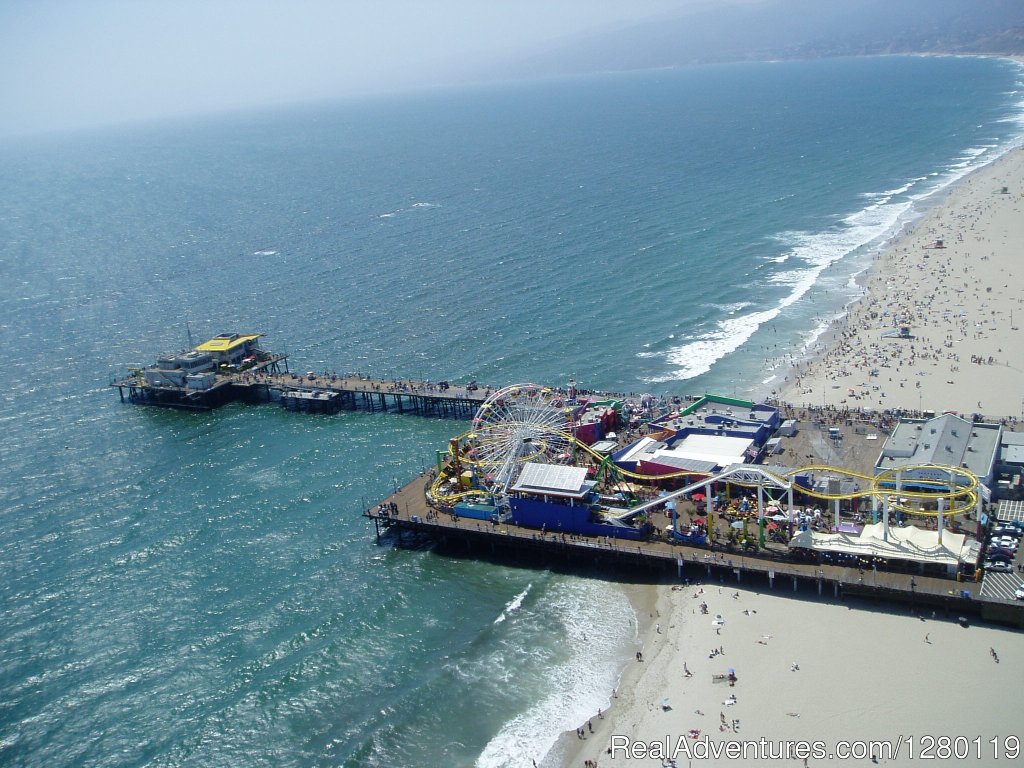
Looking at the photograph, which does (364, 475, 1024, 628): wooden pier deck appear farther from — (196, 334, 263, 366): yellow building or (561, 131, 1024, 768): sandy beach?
(196, 334, 263, 366): yellow building

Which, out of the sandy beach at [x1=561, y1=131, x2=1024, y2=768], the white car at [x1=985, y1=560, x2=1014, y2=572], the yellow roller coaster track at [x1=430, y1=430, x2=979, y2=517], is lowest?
the sandy beach at [x1=561, y1=131, x2=1024, y2=768]

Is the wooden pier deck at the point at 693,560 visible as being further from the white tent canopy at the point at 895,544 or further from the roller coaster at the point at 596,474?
the roller coaster at the point at 596,474

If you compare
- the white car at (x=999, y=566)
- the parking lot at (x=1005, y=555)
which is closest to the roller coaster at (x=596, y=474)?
the parking lot at (x=1005, y=555)

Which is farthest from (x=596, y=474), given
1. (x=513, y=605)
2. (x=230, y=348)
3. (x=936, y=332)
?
(x=230, y=348)

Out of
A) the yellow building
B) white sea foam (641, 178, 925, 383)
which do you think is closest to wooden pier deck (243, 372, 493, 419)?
the yellow building

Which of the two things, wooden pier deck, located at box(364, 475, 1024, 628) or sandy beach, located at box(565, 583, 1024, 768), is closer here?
sandy beach, located at box(565, 583, 1024, 768)

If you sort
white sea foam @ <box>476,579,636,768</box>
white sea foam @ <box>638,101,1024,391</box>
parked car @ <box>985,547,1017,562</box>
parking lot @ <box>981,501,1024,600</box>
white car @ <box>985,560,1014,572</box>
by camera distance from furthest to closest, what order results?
white sea foam @ <box>638,101,1024,391</box> < parked car @ <box>985,547,1017,562</box> < white car @ <box>985,560,1014,572</box> < parking lot @ <box>981,501,1024,600</box> < white sea foam @ <box>476,579,636,768</box>
